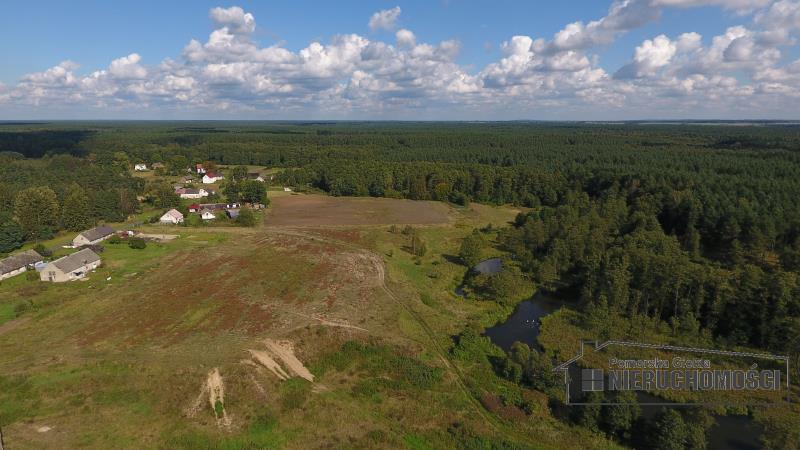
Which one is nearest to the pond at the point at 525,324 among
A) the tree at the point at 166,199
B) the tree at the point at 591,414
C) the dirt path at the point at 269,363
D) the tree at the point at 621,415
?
the tree at the point at 591,414

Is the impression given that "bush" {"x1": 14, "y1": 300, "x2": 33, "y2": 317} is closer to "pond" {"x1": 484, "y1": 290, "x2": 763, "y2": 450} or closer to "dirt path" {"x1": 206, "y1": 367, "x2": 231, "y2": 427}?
"dirt path" {"x1": 206, "y1": 367, "x2": 231, "y2": 427}

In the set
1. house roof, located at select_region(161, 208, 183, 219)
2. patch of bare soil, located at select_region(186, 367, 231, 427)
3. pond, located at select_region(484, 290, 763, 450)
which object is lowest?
pond, located at select_region(484, 290, 763, 450)

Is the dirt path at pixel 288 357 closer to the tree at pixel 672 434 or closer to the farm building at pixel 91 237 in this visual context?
the tree at pixel 672 434

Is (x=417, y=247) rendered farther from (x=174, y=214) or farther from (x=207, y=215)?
(x=174, y=214)

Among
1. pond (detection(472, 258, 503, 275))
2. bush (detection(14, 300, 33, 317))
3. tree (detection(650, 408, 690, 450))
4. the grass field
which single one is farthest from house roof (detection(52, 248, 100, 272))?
tree (detection(650, 408, 690, 450))

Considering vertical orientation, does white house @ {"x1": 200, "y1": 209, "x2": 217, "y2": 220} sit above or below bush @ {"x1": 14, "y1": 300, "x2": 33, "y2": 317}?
above

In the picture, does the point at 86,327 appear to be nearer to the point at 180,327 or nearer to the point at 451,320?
Answer: the point at 180,327
